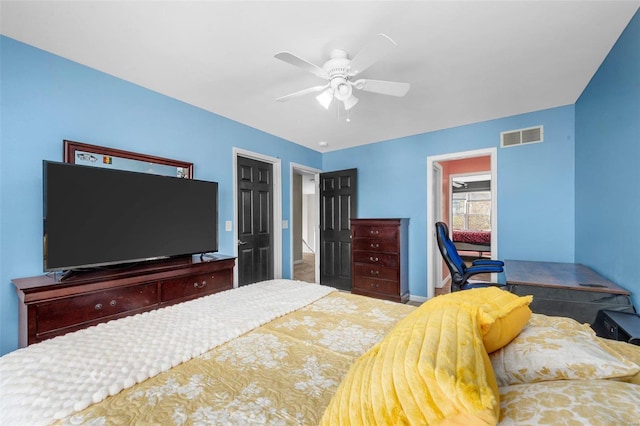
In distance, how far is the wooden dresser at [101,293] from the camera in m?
1.60

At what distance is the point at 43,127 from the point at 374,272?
148 inches

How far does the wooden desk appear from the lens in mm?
1718

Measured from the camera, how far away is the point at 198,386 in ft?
2.84

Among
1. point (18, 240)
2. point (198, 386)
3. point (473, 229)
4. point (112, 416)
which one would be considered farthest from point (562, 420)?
point (473, 229)

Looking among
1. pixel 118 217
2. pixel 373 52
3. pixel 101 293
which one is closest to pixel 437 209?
pixel 373 52

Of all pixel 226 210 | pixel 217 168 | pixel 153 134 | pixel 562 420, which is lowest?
pixel 562 420

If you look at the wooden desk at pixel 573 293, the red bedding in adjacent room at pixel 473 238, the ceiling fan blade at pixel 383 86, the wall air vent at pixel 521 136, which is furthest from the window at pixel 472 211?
the ceiling fan blade at pixel 383 86

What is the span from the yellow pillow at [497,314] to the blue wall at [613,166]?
4.56 ft

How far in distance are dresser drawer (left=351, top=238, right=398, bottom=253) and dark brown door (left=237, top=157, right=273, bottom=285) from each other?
134cm

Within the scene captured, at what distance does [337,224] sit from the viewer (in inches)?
180

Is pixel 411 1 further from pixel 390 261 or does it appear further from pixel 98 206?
pixel 390 261

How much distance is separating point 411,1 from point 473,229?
8.66 m

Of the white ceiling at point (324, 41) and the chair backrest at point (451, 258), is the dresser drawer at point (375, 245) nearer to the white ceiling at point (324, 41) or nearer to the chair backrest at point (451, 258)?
the chair backrest at point (451, 258)

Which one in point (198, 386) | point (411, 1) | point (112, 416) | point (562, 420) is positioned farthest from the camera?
point (411, 1)
